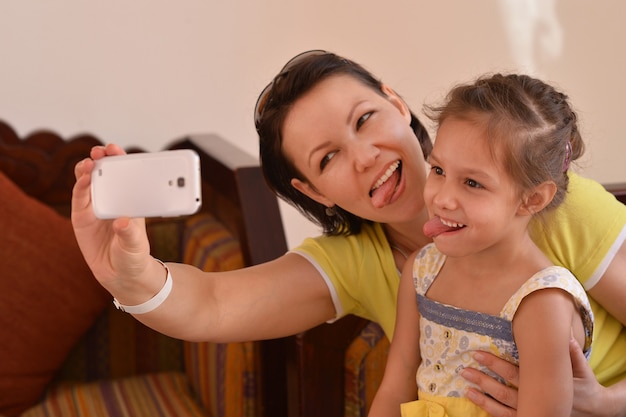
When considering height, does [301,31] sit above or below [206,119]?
above

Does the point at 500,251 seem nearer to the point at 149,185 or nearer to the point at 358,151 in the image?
the point at 358,151

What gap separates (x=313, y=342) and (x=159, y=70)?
118 cm

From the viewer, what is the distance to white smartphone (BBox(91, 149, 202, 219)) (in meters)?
1.01


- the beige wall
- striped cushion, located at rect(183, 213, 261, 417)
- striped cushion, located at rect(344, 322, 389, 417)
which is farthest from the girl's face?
the beige wall

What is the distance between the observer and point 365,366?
165 cm

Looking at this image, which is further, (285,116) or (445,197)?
(285,116)

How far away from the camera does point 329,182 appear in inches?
55.9

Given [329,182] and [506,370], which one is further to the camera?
[329,182]

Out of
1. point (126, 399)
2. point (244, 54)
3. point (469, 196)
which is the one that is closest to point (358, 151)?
point (469, 196)

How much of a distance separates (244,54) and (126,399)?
107 centimetres

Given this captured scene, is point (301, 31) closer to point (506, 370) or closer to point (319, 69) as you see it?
point (319, 69)

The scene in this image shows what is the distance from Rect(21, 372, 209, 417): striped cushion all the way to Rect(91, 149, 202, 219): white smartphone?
3.36ft

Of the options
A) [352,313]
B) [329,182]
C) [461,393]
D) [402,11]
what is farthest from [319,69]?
[402,11]

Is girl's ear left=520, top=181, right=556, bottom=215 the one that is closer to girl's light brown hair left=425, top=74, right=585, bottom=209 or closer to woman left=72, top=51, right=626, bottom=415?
girl's light brown hair left=425, top=74, right=585, bottom=209
